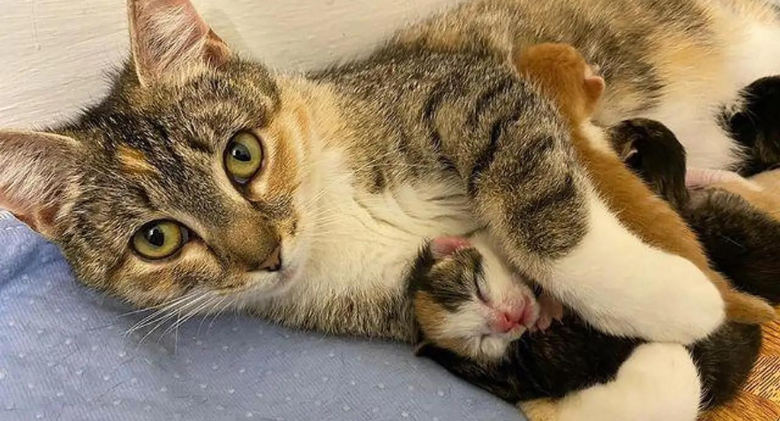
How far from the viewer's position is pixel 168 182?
3.86ft

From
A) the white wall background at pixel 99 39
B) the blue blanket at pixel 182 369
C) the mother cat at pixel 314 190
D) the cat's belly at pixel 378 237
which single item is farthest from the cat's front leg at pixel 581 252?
the white wall background at pixel 99 39

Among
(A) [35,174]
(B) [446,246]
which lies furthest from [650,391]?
(A) [35,174]

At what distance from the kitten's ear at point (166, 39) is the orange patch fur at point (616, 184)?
1.88ft

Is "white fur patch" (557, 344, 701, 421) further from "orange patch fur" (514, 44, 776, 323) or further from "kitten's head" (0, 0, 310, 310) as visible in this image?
"kitten's head" (0, 0, 310, 310)

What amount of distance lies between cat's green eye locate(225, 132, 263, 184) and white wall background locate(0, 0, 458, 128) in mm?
398

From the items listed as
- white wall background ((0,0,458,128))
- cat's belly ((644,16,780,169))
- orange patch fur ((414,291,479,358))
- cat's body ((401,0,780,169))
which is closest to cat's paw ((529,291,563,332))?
orange patch fur ((414,291,479,358))

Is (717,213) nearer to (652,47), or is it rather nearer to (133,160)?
(652,47)

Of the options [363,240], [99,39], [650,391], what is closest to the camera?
[650,391]

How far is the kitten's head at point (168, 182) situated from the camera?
1170mm

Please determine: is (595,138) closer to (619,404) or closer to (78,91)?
(619,404)

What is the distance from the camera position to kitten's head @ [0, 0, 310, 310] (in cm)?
117

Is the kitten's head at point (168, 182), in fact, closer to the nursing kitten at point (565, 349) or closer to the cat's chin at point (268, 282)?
the cat's chin at point (268, 282)

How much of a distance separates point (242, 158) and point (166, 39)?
9.5 inches

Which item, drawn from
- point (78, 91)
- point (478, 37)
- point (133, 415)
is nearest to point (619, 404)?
point (133, 415)
